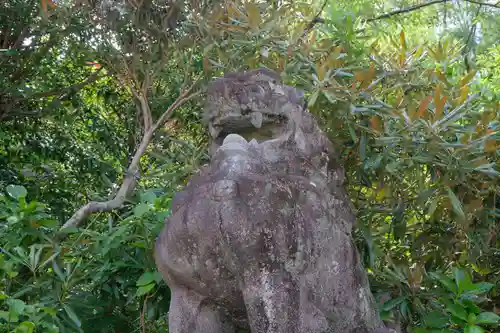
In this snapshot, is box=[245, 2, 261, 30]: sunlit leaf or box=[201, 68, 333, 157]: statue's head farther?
box=[245, 2, 261, 30]: sunlit leaf

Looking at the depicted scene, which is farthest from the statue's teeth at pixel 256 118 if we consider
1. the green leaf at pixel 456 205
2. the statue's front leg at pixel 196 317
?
the green leaf at pixel 456 205

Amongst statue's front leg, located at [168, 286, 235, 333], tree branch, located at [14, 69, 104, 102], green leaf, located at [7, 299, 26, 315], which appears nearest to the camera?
statue's front leg, located at [168, 286, 235, 333]

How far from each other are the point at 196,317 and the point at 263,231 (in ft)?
1.15

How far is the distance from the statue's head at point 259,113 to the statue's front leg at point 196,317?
460 mm

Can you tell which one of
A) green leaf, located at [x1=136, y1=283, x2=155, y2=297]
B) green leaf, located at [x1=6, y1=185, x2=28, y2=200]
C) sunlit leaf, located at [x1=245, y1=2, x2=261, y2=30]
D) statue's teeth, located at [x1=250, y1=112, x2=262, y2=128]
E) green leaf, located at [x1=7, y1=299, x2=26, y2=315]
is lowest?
green leaf, located at [x1=136, y1=283, x2=155, y2=297]

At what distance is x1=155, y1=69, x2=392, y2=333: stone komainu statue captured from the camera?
1.50m

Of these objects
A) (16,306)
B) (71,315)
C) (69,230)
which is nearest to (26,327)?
(16,306)

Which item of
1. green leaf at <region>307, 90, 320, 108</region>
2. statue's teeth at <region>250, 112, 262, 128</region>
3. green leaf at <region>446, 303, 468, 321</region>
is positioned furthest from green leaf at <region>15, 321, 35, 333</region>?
green leaf at <region>446, 303, 468, 321</region>

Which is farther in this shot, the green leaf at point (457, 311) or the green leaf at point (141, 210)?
the green leaf at point (141, 210)

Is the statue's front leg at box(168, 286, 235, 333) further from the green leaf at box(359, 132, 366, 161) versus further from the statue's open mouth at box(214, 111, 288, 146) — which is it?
the green leaf at box(359, 132, 366, 161)

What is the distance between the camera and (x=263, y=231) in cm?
150

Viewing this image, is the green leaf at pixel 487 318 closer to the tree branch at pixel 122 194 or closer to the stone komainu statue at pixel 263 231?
the stone komainu statue at pixel 263 231

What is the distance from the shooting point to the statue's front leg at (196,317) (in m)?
1.64

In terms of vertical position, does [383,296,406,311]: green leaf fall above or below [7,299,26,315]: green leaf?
below
